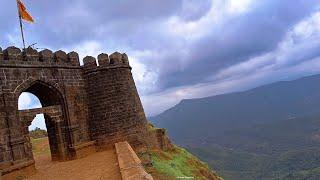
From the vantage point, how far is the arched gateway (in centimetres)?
1847

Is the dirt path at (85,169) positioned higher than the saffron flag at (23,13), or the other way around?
the saffron flag at (23,13)

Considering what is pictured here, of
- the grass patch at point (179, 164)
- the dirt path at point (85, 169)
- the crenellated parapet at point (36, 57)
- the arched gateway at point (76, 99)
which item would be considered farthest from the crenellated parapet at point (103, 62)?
the grass patch at point (179, 164)

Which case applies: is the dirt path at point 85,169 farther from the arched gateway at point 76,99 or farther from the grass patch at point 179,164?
the grass patch at point 179,164

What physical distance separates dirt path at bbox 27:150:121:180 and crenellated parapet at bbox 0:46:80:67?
185 inches

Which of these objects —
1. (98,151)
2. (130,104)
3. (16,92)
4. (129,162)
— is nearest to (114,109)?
(130,104)

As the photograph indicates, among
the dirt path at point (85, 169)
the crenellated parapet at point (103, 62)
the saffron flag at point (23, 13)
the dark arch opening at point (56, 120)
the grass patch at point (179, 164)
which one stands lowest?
the grass patch at point (179, 164)

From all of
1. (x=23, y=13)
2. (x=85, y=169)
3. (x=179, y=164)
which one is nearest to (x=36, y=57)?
(x=23, y=13)

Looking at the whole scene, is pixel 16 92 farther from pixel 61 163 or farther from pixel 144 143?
pixel 144 143

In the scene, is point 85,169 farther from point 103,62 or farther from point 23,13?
point 23,13

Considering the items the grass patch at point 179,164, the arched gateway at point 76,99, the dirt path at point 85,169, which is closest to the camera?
the dirt path at point 85,169

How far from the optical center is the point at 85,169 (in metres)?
16.3

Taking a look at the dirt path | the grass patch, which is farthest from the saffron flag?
the grass patch

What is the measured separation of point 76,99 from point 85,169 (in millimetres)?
5620

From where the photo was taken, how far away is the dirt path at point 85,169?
14034 millimetres
